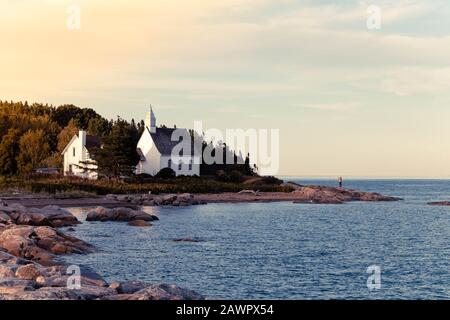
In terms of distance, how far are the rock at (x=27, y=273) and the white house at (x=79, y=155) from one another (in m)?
67.5

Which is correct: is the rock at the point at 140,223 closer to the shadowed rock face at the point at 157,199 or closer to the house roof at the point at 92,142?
the shadowed rock face at the point at 157,199

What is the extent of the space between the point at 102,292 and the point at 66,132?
89.0 metres

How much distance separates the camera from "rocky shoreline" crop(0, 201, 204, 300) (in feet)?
56.2

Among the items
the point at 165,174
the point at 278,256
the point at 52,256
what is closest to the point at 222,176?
the point at 165,174

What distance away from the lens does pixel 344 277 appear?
27078 millimetres

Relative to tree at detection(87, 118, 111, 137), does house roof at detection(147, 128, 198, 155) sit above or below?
below

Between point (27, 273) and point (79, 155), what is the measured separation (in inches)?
2908

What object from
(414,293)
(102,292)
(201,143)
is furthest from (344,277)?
(201,143)

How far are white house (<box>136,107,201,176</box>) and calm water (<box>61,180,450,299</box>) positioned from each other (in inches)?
1317

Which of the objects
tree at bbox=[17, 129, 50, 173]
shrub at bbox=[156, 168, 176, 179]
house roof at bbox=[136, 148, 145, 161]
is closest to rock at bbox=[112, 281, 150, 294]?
shrub at bbox=[156, 168, 176, 179]

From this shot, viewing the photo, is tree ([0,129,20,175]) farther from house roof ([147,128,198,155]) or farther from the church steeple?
house roof ([147,128,198,155])

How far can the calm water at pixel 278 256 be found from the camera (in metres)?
24.7

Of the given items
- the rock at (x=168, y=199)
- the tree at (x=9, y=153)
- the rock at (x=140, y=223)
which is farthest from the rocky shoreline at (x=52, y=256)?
the tree at (x=9, y=153)
